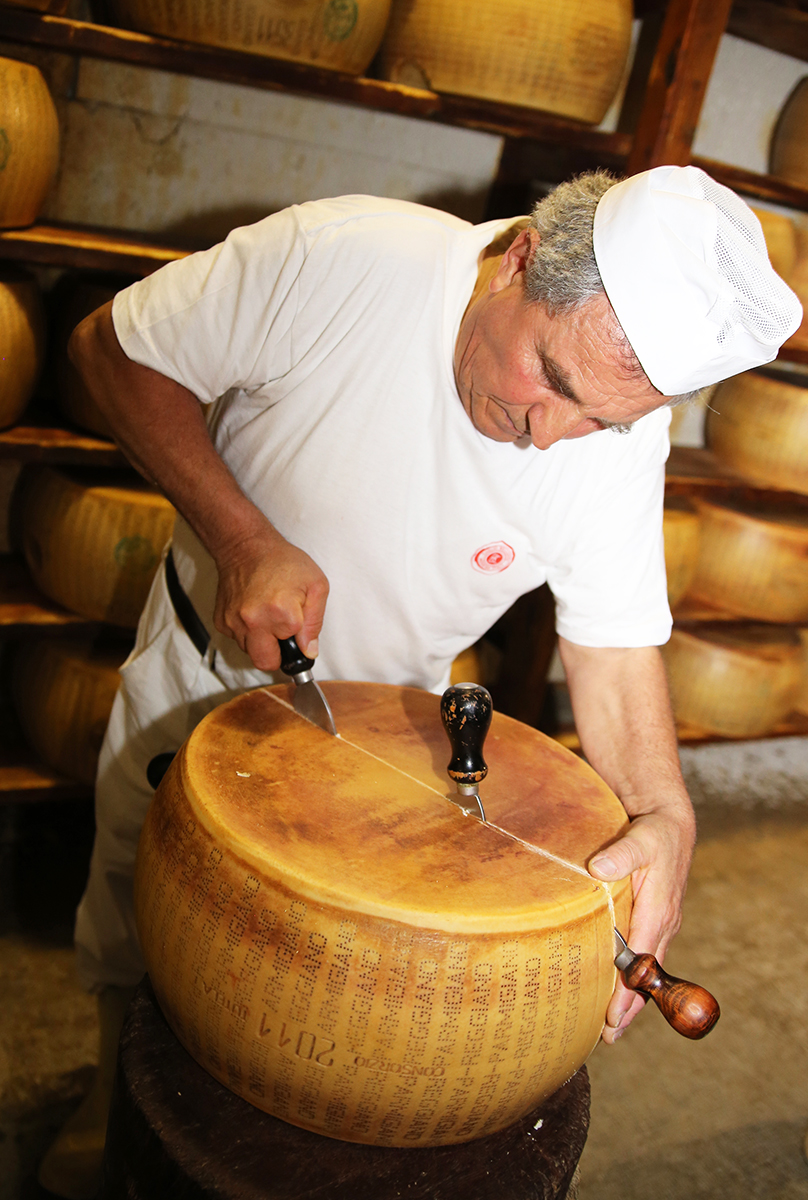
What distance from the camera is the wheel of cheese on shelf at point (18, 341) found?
1939 mm

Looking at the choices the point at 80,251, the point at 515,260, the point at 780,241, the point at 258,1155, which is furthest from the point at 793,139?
the point at 258,1155

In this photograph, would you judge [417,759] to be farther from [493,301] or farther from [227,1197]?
[493,301]

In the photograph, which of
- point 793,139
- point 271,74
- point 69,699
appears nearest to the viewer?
point 271,74

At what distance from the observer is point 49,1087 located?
74.3 inches

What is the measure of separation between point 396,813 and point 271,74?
158cm

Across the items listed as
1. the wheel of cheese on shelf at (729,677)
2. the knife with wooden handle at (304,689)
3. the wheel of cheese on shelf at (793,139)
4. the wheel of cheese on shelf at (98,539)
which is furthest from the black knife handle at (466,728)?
the wheel of cheese on shelf at (793,139)

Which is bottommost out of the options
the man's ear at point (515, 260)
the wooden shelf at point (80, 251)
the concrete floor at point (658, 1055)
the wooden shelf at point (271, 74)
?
the concrete floor at point (658, 1055)

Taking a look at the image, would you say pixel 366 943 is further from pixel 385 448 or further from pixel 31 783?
pixel 31 783

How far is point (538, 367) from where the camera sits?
1104 mm

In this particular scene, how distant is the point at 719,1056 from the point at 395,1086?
1832mm

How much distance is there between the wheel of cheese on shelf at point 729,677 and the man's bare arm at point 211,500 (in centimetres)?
205

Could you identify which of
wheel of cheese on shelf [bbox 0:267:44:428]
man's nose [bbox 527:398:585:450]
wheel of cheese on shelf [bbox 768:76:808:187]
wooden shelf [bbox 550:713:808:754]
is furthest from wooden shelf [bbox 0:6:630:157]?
Result: wooden shelf [bbox 550:713:808:754]

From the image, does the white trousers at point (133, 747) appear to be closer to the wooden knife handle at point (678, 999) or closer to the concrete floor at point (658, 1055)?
the concrete floor at point (658, 1055)

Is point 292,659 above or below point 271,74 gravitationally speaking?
below
